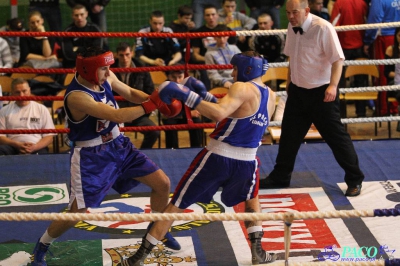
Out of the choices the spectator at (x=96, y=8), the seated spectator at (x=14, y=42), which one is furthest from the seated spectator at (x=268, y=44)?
the seated spectator at (x=14, y=42)

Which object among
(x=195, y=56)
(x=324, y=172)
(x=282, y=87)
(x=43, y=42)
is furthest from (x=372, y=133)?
(x=43, y=42)

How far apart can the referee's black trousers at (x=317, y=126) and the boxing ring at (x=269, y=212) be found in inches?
6.8

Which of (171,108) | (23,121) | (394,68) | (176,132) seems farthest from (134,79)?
(171,108)

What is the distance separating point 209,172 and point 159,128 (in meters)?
1.91

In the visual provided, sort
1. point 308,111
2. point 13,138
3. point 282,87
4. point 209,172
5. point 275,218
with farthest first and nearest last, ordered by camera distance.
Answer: point 282,87 → point 13,138 → point 308,111 → point 209,172 → point 275,218

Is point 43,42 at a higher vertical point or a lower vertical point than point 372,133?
higher

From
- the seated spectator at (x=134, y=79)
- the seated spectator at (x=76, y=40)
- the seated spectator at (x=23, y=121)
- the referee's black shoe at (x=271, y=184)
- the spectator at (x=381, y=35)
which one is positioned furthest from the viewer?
the spectator at (x=381, y=35)

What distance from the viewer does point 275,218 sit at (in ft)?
10.5

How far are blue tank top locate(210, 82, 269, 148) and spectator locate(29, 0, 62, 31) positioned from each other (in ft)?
18.8

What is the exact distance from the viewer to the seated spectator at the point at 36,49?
8.61 metres

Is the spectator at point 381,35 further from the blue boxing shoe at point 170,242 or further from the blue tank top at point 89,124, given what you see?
the blue tank top at point 89,124

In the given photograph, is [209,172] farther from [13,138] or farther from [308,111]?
[13,138]

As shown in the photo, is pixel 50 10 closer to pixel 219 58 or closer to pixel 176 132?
pixel 219 58

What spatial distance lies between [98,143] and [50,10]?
18.1 ft
